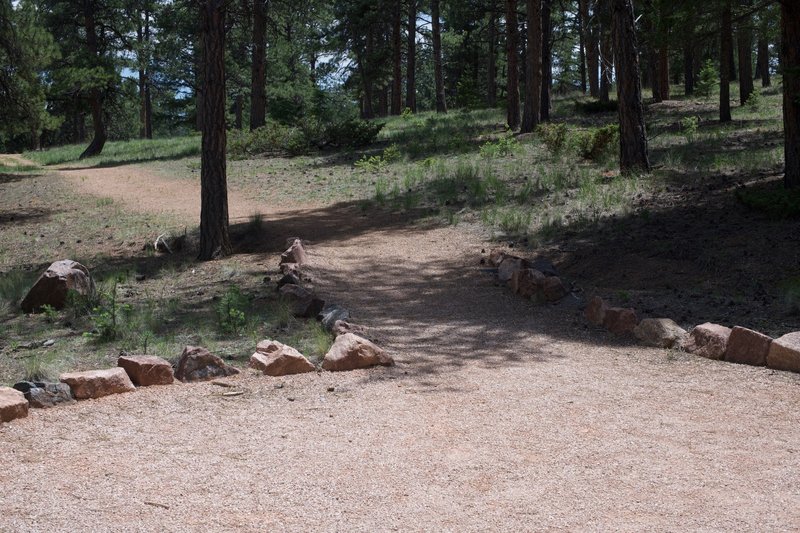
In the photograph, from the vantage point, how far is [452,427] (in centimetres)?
500

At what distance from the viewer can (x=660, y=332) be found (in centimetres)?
698

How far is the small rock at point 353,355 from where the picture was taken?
244 inches

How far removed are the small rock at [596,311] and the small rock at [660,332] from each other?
0.44 m

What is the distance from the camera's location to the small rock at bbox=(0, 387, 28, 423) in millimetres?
4805

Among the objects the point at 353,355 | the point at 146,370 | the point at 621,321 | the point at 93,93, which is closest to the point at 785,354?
the point at 621,321

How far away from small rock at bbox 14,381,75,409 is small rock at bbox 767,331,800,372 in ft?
16.7

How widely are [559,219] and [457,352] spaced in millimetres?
5706

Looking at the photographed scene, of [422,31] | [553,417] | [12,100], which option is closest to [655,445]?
[553,417]

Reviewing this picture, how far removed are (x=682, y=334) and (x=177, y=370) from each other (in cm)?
416

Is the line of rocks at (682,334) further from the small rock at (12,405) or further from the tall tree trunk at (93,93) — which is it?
the tall tree trunk at (93,93)

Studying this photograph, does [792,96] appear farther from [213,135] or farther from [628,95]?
[213,135]

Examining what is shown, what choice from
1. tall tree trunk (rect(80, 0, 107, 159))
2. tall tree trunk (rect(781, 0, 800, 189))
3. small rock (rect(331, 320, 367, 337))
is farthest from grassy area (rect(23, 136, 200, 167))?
small rock (rect(331, 320, 367, 337))

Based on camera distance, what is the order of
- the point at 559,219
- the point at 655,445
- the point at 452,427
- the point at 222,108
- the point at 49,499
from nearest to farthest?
the point at 49,499, the point at 655,445, the point at 452,427, the point at 222,108, the point at 559,219

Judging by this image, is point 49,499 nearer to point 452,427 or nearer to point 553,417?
point 452,427
